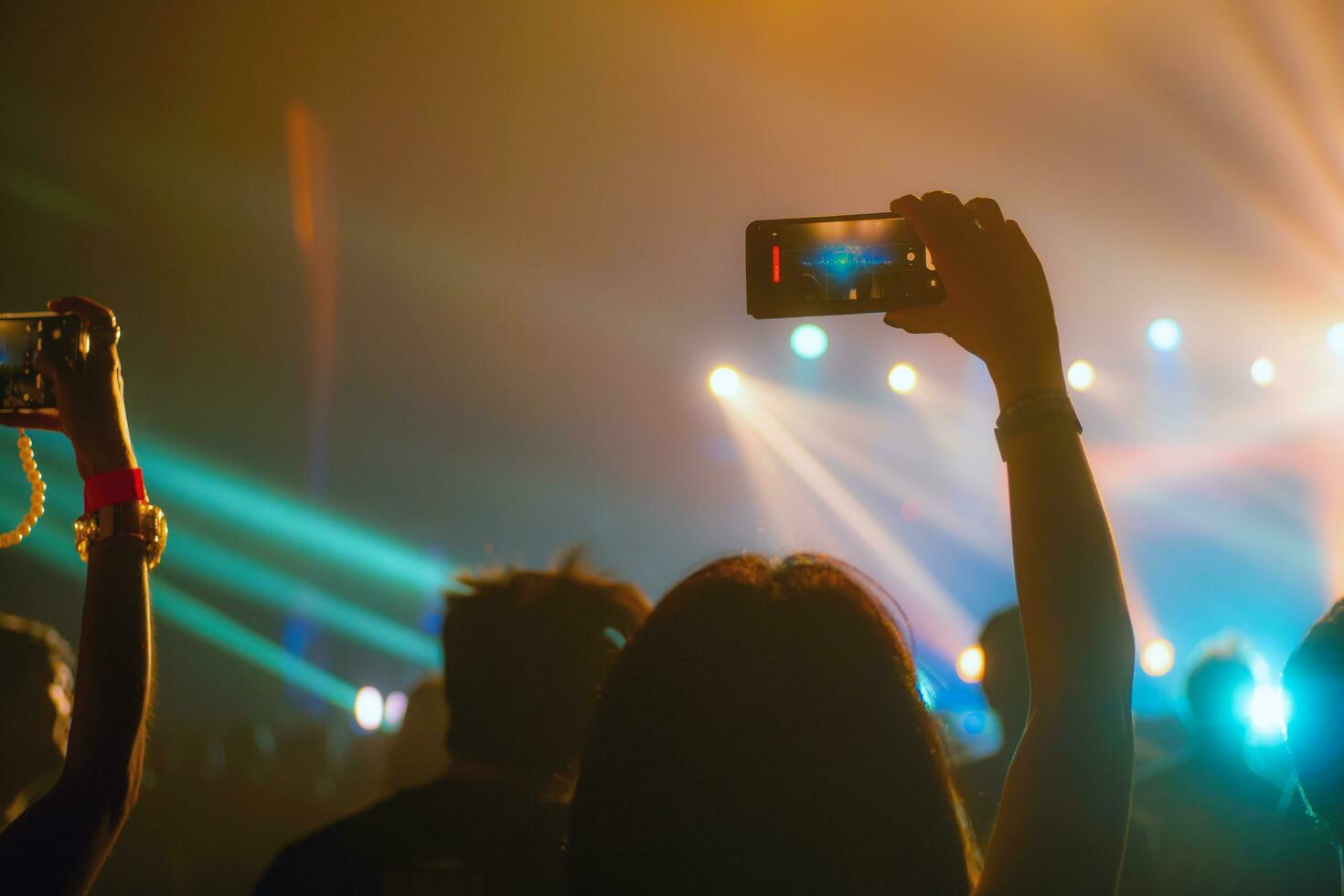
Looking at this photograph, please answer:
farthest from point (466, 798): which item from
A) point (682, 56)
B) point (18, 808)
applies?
point (682, 56)

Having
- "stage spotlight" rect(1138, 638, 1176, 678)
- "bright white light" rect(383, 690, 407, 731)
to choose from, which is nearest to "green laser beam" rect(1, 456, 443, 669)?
"bright white light" rect(383, 690, 407, 731)

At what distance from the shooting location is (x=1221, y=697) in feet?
10.6

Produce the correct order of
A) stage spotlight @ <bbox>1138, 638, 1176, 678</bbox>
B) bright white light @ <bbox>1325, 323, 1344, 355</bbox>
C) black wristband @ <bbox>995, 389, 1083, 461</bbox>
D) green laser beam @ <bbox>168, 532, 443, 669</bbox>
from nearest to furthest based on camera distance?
black wristband @ <bbox>995, 389, 1083, 461</bbox>
bright white light @ <bbox>1325, 323, 1344, 355</bbox>
stage spotlight @ <bbox>1138, 638, 1176, 678</bbox>
green laser beam @ <bbox>168, 532, 443, 669</bbox>

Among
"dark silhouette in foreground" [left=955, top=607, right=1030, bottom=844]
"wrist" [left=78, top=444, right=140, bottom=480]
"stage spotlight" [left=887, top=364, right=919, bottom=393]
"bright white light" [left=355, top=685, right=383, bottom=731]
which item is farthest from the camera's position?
"bright white light" [left=355, top=685, right=383, bottom=731]

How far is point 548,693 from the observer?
1.85 metres

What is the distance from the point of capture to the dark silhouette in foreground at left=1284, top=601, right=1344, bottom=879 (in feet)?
3.83

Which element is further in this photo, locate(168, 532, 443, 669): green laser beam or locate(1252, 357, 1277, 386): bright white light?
locate(168, 532, 443, 669): green laser beam

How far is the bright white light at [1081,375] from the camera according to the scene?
695 centimetres

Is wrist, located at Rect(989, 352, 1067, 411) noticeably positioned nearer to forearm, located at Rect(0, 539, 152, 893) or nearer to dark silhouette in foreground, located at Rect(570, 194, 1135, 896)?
dark silhouette in foreground, located at Rect(570, 194, 1135, 896)

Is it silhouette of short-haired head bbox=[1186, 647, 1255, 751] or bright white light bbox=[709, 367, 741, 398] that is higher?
bright white light bbox=[709, 367, 741, 398]

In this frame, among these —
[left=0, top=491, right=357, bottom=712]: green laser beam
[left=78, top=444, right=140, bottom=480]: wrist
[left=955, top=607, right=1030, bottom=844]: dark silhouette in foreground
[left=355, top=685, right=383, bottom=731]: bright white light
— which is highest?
[left=78, top=444, right=140, bottom=480]: wrist

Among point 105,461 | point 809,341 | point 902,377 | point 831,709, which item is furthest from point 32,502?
point 902,377

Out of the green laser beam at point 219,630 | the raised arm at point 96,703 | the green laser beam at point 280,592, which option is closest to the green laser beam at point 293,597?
the green laser beam at point 280,592

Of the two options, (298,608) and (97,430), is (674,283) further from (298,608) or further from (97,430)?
(97,430)
